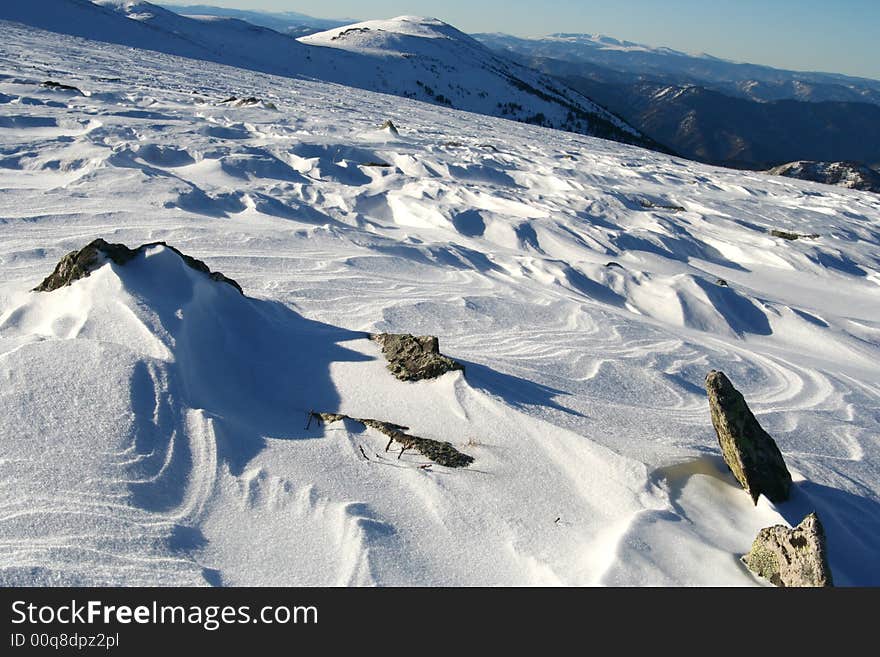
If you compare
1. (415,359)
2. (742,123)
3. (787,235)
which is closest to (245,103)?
(787,235)

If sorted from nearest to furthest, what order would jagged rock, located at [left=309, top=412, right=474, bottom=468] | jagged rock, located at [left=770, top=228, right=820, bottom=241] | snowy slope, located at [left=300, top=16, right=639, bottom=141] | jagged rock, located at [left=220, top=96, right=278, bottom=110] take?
jagged rock, located at [left=309, top=412, right=474, bottom=468]
jagged rock, located at [left=770, top=228, right=820, bottom=241]
jagged rock, located at [left=220, top=96, right=278, bottom=110]
snowy slope, located at [left=300, top=16, right=639, bottom=141]

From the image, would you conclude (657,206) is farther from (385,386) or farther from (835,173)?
(835,173)

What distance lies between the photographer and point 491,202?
8578 millimetres

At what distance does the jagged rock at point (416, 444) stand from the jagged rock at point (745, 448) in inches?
45.6

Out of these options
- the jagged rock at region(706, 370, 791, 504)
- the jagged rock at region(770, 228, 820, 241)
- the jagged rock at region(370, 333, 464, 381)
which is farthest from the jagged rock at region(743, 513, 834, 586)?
the jagged rock at region(770, 228, 820, 241)

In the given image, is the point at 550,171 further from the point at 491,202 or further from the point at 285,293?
the point at 285,293

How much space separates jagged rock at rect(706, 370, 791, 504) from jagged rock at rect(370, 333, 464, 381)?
4.04 ft

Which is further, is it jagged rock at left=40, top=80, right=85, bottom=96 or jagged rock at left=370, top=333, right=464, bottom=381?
jagged rock at left=40, top=80, right=85, bottom=96

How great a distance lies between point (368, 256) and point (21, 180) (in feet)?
13.2

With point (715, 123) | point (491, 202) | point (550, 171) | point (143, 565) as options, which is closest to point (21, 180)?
point (491, 202)

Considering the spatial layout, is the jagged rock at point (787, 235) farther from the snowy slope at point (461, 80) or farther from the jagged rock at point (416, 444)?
the snowy slope at point (461, 80)

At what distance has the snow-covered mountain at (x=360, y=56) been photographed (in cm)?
3112

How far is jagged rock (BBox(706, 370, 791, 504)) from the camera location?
2.54 metres

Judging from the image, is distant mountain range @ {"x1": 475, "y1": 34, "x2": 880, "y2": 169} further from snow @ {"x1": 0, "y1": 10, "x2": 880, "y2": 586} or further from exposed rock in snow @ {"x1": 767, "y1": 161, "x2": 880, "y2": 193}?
snow @ {"x1": 0, "y1": 10, "x2": 880, "y2": 586}
